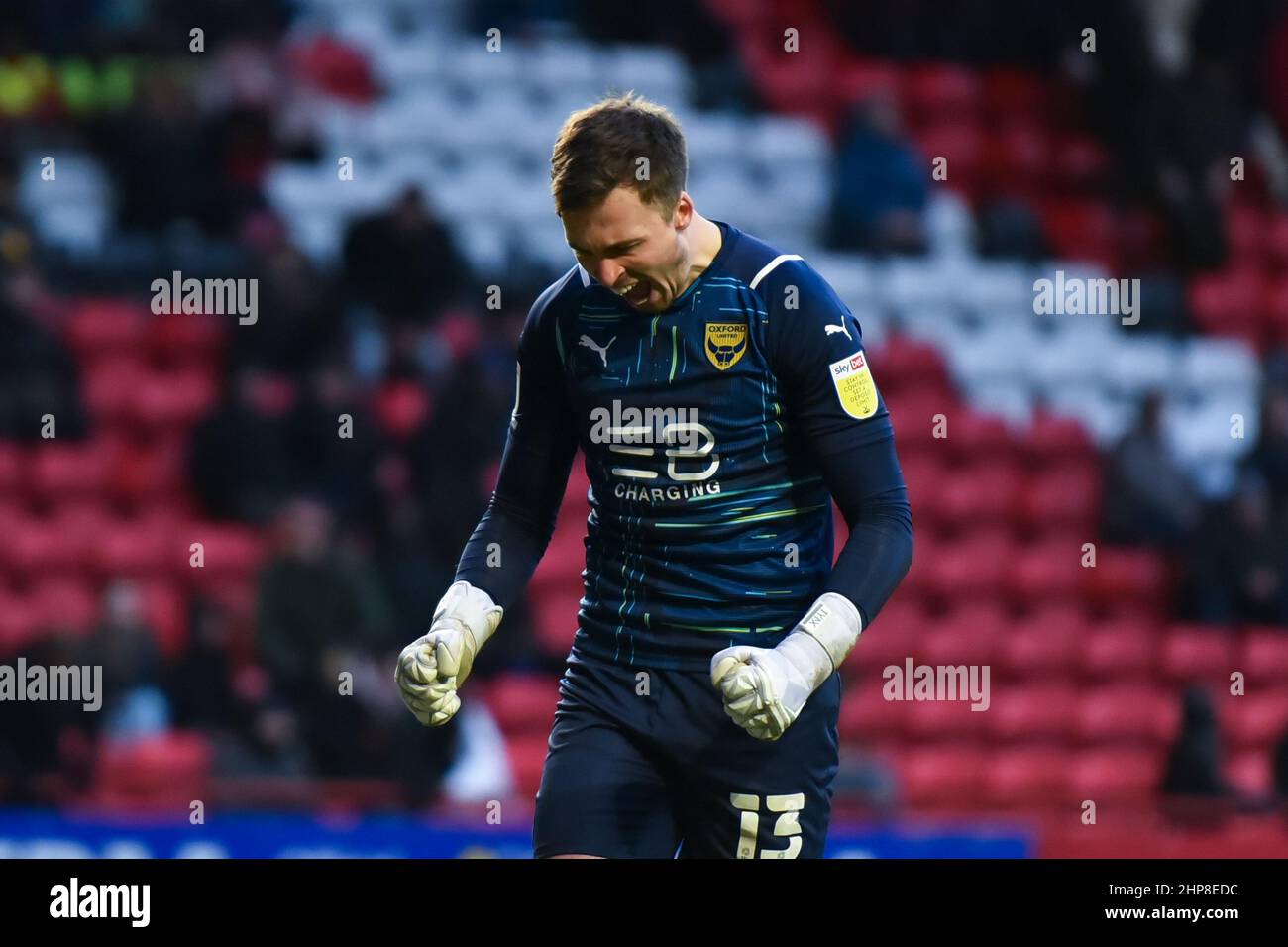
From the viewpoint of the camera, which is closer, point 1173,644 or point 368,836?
point 368,836

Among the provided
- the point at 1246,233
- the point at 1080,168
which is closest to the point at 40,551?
the point at 1080,168

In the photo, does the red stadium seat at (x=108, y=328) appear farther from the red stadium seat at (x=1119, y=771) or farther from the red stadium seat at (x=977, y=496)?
the red stadium seat at (x=1119, y=771)

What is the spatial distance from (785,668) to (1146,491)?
7.34 metres

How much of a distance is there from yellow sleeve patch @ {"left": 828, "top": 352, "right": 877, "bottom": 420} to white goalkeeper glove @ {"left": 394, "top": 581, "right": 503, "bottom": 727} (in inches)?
32.8

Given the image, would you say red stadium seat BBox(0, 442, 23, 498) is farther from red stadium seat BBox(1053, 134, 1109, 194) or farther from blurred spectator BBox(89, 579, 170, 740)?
red stadium seat BBox(1053, 134, 1109, 194)

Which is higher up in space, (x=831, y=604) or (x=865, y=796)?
(x=831, y=604)

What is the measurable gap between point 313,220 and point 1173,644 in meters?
5.15

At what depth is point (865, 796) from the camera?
8.04 m

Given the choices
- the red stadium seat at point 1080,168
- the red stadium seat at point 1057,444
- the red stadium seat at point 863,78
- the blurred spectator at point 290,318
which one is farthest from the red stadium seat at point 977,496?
the blurred spectator at point 290,318

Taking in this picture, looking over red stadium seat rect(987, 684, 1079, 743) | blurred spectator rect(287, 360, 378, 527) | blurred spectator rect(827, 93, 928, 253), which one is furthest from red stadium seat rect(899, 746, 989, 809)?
blurred spectator rect(827, 93, 928, 253)

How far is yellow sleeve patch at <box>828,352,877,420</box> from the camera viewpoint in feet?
11.6

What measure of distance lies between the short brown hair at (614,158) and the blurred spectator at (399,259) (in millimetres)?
6103

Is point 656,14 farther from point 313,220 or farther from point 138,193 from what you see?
point 138,193
